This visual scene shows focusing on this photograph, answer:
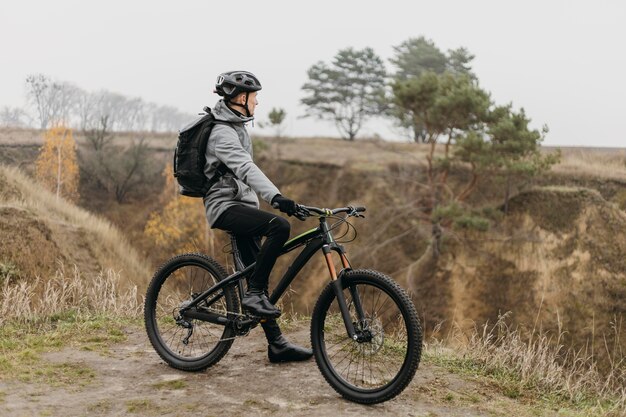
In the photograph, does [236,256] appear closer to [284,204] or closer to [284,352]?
[284,352]

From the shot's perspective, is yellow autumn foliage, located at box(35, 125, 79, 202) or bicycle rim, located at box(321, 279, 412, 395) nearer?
bicycle rim, located at box(321, 279, 412, 395)

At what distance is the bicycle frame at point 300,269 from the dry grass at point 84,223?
12.6m

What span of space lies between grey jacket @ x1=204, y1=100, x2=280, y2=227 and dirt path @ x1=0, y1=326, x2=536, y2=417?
1.39 metres

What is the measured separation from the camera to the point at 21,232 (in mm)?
A: 16375

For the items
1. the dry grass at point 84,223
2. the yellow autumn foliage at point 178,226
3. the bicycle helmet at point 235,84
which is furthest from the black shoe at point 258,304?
the yellow autumn foliage at point 178,226

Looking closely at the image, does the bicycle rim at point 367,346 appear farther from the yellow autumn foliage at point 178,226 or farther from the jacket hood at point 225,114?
the yellow autumn foliage at point 178,226

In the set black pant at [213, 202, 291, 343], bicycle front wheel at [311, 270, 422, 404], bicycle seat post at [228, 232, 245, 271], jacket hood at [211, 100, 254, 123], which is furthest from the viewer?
bicycle seat post at [228, 232, 245, 271]

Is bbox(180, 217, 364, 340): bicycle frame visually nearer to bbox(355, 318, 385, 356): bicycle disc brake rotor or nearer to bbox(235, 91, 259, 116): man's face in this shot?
bbox(355, 318, 385, 356): bicycle disc brake rotor

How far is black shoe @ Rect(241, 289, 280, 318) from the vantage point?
575 centimetres

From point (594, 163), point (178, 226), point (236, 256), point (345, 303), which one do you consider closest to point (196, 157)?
point (236, 256)

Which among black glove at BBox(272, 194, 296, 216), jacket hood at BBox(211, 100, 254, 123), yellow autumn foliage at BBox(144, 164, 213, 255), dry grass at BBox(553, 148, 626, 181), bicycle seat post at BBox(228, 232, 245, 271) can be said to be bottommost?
yellow autumn foliage at BBox(144, 164, 213, 255)

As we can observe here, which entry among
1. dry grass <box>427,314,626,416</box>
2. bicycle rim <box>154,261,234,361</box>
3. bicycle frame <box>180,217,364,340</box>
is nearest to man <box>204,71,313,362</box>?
bicycle frame <box>180,217,364,340</box>

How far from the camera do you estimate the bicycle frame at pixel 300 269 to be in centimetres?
550

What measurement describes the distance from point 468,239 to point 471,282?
2.25 m
